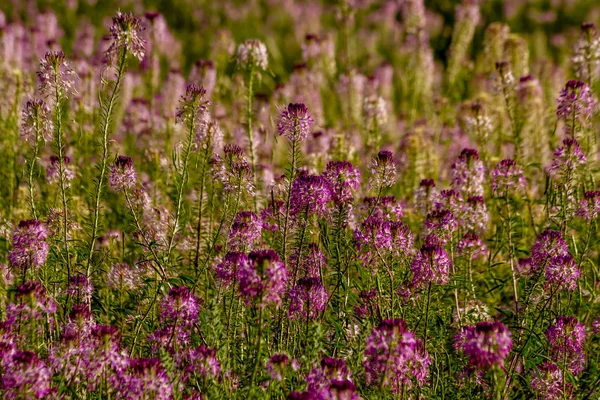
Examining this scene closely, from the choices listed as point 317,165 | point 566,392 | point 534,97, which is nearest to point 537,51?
point 534,97

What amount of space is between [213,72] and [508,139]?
2.83 metres

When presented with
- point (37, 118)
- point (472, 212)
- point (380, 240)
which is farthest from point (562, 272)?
point (37, 118)

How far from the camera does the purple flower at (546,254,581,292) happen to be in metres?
3.14

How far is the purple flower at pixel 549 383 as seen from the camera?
2979 millimetres

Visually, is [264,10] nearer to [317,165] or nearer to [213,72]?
[213,72]

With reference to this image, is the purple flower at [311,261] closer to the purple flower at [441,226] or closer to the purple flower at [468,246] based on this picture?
the purple flower at [441,226]

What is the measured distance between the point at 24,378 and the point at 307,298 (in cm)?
110

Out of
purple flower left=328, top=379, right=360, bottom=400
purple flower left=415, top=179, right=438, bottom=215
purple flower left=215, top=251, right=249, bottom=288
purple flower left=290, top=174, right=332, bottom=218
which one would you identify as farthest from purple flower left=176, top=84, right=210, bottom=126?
purple flower left=328, top=379, right=360, bottom=400

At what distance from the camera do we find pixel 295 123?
2.99 metres

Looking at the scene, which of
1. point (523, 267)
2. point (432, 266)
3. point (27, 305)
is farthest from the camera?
point (523, 267)

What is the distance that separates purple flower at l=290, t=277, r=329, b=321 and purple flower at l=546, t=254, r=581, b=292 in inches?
41.7

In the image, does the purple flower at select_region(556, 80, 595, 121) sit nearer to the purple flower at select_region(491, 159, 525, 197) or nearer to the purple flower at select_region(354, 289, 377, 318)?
the purple flower at select_region(491, 159, 525, 197)

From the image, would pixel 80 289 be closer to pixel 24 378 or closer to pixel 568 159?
pixel 24 378

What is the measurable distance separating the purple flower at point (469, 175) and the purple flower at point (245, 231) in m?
1.37
